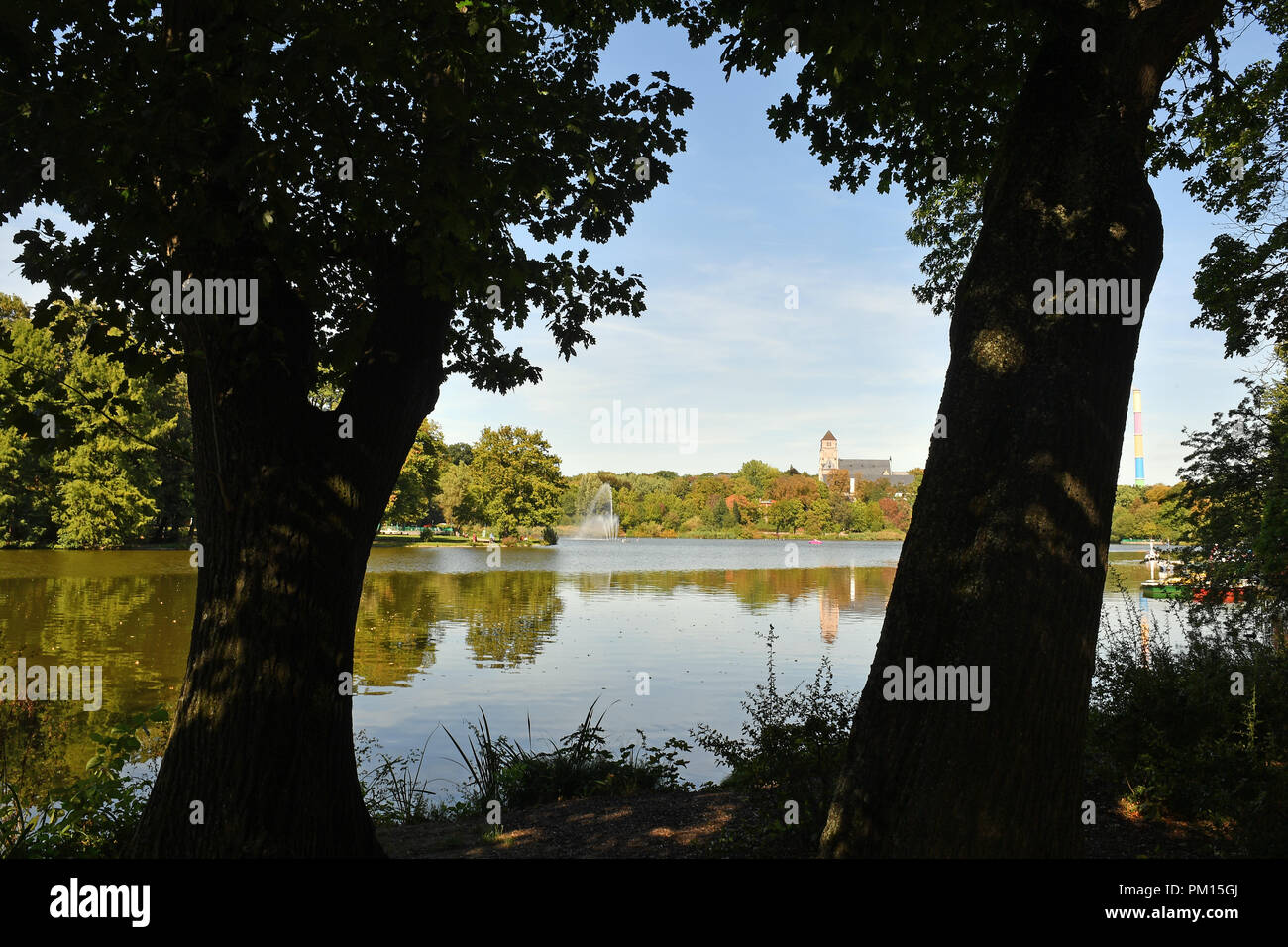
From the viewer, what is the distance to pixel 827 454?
18062 cm

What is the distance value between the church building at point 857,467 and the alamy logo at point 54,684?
146 meters

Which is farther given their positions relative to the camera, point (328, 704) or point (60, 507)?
point (60, 507)

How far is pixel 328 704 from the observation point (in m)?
4.78

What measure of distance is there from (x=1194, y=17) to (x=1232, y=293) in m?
11.2

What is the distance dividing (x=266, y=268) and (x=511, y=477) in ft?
245

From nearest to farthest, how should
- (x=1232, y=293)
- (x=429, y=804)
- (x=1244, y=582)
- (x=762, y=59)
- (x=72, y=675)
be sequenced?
(x=762, y=59) < (x=429, y=804) < (x=1232, y=293) < (x=72, y=675) < (x=1244, y=582)

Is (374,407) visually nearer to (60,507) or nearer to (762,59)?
(762,59)

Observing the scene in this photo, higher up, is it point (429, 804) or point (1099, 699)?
point (1099, 699)

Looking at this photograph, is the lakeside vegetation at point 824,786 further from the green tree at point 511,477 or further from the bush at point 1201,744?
the green tree at point 511,477

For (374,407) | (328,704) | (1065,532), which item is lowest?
(328,704)

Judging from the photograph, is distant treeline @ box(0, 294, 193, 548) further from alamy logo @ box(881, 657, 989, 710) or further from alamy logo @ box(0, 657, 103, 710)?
alamy logo @ box(881, 657, 989, 710)

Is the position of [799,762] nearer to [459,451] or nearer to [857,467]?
[459,451]

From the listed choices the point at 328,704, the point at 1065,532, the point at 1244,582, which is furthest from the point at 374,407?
the point at 1244,582
